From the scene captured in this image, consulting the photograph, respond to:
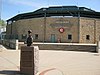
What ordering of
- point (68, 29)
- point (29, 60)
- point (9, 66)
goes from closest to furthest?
point (29, 60)
point (9, 66)
point (68, 29)

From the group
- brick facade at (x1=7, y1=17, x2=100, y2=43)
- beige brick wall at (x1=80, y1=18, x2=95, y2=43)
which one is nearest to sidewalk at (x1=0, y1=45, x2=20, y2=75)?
brick facade at (x1=7, y1=17, x2=100, y2=43)

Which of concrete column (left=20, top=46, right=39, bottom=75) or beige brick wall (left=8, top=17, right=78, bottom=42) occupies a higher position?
beige brick wall (left=8, top=17, right=78, bottom=42)

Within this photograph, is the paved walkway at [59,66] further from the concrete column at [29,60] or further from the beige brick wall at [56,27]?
the beige brick wall at [56,27]

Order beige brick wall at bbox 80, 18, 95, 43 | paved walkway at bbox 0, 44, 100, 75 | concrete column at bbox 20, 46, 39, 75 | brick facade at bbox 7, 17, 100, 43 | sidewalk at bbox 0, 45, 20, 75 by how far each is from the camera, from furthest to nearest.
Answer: beige brick wall at bbox 80, 18, 95, 43, brick facade at bbox 7, 17, 100, 43, paved walkway at bbox 0, 44, 100, 75, sidewalk at bbox 0, 45, 20, 75, concrete column at bbox 20, 46, 39, 75

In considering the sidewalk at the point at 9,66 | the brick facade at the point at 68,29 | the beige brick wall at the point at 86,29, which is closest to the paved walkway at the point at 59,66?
the sidewalk at the point at 9,66

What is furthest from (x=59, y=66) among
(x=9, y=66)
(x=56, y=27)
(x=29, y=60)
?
(x=56, y=27)

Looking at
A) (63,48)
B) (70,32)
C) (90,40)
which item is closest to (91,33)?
(90,40)

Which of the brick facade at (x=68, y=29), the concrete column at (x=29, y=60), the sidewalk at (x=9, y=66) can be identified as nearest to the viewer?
the concrete column at (x=29, y=60)

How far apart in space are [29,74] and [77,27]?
125 feet

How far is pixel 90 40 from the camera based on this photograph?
156 feet

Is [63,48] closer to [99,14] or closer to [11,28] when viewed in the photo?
[99,14]

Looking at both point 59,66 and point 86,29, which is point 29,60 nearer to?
point 59,66

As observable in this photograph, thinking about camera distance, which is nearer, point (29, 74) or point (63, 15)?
point (29, 74)

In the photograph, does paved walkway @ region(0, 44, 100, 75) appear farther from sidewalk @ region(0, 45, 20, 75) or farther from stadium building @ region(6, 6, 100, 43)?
stadium building @ region(6, 6, 100, 43)
